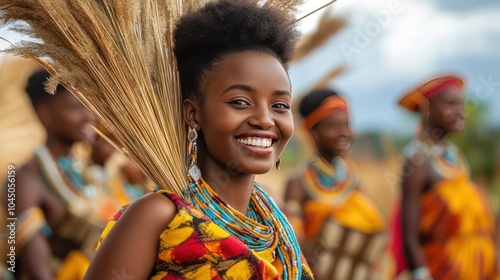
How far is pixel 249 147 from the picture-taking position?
254 centimetres

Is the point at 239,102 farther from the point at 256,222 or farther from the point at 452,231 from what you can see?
the point at 452,231

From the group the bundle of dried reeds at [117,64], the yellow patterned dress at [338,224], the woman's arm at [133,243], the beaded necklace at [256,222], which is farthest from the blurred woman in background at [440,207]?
the woman's arm at [133,243]

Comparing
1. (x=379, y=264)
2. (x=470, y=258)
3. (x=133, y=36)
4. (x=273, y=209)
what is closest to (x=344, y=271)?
(x=379, y=264)

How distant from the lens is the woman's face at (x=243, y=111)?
2514 millimetres

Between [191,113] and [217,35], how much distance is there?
25 centimetres

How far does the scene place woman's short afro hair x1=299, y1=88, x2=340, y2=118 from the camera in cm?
645

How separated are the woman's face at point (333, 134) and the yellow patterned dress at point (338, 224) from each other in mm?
140

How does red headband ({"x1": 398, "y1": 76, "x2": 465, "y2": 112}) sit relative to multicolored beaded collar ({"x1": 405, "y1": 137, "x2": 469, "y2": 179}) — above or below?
above

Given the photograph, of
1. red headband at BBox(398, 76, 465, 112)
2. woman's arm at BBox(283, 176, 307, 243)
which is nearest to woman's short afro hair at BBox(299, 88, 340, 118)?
woman's arm at BBox(283, 176, 307, 243)

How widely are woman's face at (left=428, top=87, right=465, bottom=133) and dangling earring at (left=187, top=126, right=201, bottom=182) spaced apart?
4.24 meters

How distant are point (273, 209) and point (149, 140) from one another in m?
0.50

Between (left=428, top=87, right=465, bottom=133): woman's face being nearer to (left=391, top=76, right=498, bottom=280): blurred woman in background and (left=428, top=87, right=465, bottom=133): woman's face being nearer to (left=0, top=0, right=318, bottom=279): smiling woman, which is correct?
(left=391, top=76, right=498, bottom=280): blurred woman in background

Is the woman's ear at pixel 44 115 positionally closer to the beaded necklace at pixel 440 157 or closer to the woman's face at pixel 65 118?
the woman's face at pixel 65 118

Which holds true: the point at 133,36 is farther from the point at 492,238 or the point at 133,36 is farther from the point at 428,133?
the point at 492,238
